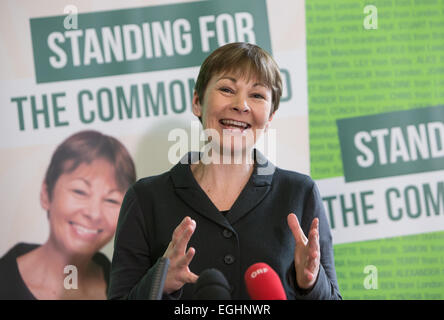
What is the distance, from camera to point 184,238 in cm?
109

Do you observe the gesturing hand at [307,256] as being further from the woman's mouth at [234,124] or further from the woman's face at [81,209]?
the woman's face at [81,209]

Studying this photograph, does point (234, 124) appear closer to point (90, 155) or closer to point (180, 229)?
point (180, 229)

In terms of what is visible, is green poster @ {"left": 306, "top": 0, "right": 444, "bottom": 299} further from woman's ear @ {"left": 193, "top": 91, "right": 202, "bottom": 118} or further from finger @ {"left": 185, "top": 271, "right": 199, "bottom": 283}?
finger @ {"left": 185, "top": 271, "right": 199, "bottom": 283}

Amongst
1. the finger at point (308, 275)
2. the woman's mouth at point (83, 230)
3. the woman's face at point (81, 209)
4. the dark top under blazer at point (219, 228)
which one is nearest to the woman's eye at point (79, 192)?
the woman's face at point (81, 209)

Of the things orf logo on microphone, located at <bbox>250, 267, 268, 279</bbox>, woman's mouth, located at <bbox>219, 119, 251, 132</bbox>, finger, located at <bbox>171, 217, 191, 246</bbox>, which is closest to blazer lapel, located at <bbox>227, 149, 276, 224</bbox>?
woman's mouth, located at <bbox>219, 119, 251, 132</bbox>

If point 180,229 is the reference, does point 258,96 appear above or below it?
above

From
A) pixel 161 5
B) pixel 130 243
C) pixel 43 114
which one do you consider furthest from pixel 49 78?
pixel 130 243

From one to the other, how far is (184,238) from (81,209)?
1.22 m

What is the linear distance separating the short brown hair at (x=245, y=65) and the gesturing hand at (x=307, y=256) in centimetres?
42

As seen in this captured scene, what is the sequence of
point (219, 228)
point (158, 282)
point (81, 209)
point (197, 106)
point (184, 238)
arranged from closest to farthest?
point (158, 282), point (184, 238), point (219, 228), point (197, 106), point (81, 209)

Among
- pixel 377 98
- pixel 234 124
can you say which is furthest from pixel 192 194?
pixel 377 98

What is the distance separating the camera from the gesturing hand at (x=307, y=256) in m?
1.11

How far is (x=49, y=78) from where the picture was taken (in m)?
2.24

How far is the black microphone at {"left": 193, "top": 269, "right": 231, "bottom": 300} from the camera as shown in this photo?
89 cm
